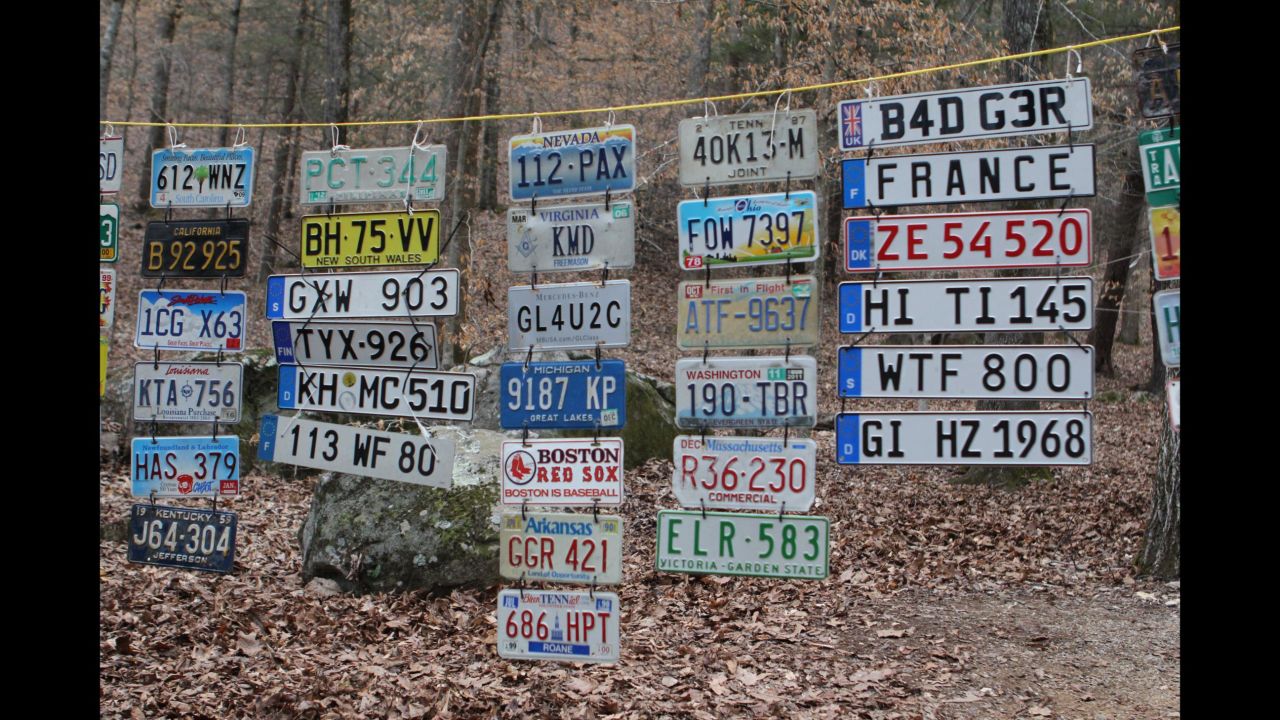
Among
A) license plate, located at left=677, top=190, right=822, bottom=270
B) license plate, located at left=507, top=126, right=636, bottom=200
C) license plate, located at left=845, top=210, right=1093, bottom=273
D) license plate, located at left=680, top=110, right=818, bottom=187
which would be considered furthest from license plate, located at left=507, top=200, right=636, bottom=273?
license plate, located at left=845, top=210, right=1093, bottom=273

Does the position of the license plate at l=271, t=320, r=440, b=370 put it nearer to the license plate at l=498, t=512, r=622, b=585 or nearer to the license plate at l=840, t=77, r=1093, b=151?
the license plate at l=498, t=512, r=622, b=585

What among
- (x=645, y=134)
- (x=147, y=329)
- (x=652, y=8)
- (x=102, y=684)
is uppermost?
(x=652, y=8)

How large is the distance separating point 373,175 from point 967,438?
3.22m

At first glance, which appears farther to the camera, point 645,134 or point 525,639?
point 645,134

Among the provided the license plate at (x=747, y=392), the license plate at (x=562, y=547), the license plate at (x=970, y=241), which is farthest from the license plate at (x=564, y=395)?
the license plate at (x=970, y=241)

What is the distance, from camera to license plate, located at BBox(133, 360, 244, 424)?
555 centimetres

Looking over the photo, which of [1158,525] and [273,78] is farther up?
[273,78]

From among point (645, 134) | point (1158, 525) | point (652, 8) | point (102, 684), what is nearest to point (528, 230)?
point (102, 684)

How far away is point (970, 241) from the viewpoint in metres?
4.24

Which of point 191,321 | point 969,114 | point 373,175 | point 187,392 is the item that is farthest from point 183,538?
point 969,114

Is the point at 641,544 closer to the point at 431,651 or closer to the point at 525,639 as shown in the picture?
the point at 431,651

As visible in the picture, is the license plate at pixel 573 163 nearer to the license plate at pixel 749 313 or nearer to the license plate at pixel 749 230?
the license plate at pixel 749 230

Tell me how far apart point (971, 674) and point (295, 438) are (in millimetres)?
4146

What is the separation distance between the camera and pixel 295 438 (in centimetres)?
525
